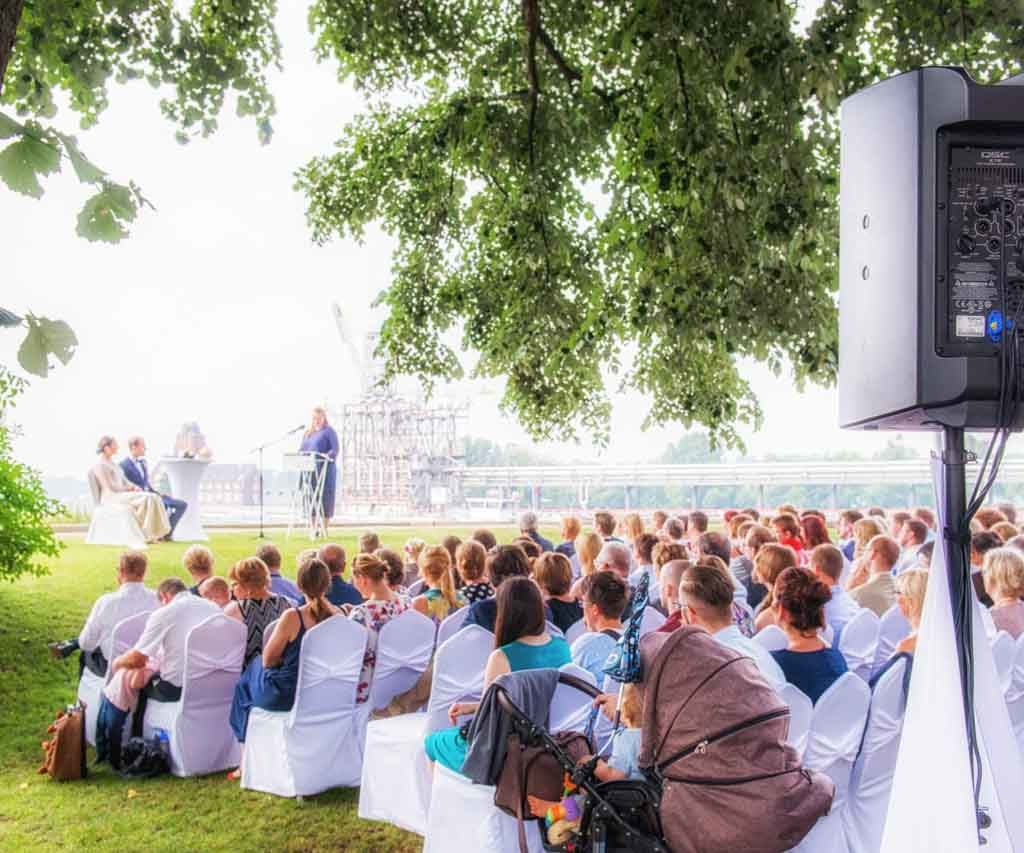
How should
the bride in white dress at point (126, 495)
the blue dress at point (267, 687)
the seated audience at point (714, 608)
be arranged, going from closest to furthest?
the seated audience at point (714, 608)
the blue dress at point (267, 687)
the bride in white dress at point (126, 495)

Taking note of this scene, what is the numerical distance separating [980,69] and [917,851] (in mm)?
7115

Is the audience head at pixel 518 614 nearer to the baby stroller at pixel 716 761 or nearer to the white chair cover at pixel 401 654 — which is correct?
the baby stroller at pixel 716 761

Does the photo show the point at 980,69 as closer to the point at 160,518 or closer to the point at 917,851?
the point at 917,851

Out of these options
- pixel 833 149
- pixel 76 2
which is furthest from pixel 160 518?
pixel 833 149

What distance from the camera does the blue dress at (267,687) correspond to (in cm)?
550

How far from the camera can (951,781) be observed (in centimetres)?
229

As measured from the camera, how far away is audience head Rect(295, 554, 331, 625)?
5.30m

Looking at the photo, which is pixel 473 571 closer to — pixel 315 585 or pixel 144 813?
pixel 315 585

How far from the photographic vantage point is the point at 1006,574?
508 cm

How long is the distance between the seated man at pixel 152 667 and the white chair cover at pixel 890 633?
3.64 m

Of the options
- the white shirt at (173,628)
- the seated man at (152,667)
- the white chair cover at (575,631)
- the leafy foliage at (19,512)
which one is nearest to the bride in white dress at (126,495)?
the leafy foliage at (19,512)

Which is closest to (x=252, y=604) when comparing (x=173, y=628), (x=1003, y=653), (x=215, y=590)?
(x=173, y=628)

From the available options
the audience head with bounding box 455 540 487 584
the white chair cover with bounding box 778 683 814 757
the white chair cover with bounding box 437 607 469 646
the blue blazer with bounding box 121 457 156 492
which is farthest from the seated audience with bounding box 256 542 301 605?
the blue blazer with bounding box 121 457 156 492

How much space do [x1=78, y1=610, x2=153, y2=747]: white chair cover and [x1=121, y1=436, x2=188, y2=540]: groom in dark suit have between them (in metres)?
6.98
